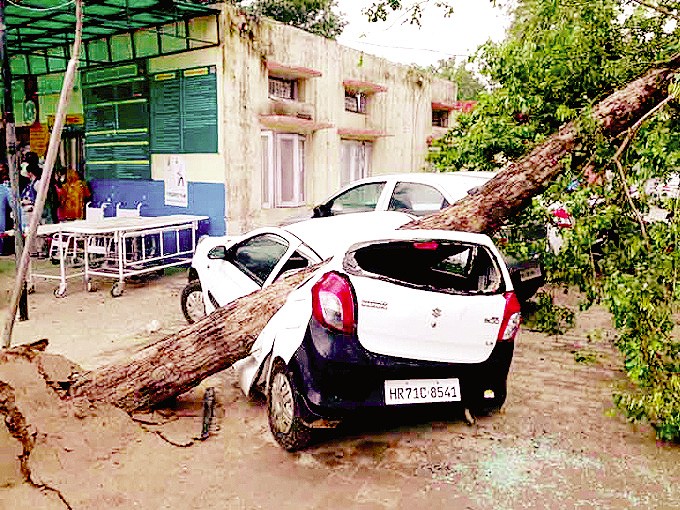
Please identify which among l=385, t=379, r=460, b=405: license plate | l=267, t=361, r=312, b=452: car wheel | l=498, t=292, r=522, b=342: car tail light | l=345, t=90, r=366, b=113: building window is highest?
l=345, t=90, r=366, b=113: building window

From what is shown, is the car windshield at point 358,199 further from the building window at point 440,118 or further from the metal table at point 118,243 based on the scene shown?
the building window at point 440,118

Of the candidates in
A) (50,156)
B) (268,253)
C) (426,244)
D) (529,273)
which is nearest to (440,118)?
(529,273)

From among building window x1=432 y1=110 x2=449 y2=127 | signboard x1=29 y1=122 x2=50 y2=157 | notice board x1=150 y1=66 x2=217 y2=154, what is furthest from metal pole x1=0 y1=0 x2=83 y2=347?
building window x1=432 y1=110 x2=449 y2=127

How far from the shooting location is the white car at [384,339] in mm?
3555

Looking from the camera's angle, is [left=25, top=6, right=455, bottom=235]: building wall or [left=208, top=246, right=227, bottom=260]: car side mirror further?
[left=25, top=6, right=455, bottom=235]: building wall

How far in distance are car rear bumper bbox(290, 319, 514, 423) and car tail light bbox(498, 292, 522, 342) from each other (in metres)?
0.43

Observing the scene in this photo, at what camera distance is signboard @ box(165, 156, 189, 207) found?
35.4ft

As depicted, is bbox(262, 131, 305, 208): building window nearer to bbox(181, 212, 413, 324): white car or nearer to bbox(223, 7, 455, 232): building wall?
bbox(223, 7, 455, 232): building wall

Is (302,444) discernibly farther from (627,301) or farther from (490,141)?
(490,141)

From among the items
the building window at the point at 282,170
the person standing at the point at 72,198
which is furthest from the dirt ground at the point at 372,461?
the person standing at the point at 72,198

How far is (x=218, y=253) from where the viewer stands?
6.04 m

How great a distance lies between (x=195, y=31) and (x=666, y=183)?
8.39 meters

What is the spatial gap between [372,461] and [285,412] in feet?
2.10

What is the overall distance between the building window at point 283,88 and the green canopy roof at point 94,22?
5.96 feet
